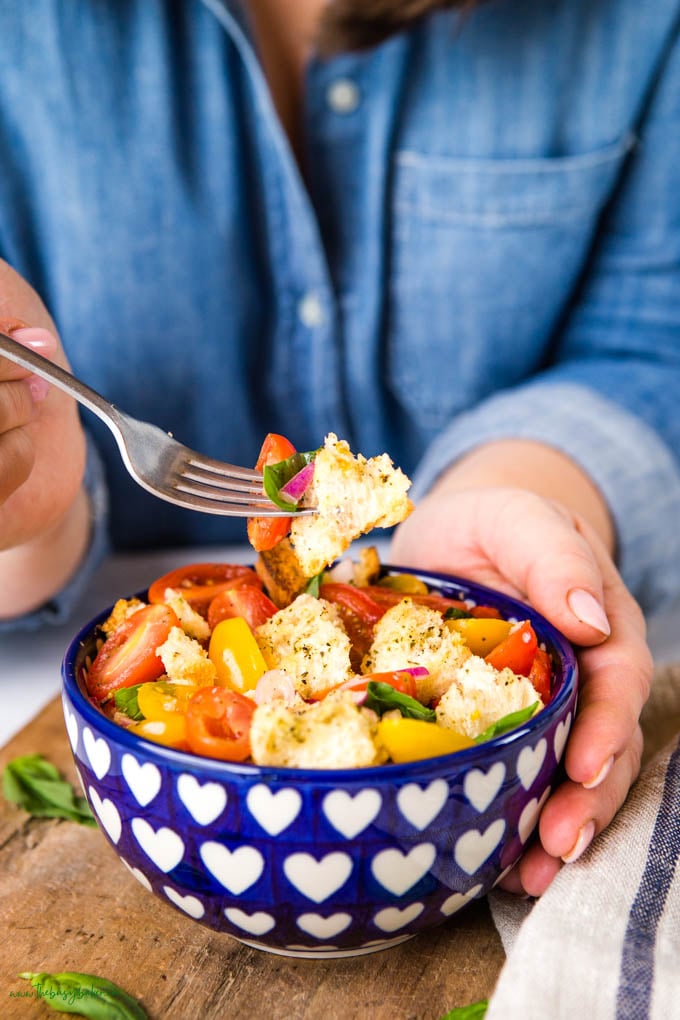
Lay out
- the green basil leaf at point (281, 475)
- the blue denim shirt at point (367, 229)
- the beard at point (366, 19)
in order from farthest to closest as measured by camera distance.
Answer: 1. the blue denim shirt at point (367, 229)
2. the beard at point (366, 19)
3. the green basil leaf at point (281, 475)

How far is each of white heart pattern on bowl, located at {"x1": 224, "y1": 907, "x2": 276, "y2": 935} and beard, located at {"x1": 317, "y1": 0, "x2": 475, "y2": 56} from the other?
1.81 meters

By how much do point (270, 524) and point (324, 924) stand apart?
51 cm

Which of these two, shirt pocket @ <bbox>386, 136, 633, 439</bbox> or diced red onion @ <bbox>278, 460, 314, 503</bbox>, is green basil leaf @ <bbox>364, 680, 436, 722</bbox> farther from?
shirt pocket @ <bbox>386, 136, 633, 439</bbox>

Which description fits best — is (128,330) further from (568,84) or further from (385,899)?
(385,899)

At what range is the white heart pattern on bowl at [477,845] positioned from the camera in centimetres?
99

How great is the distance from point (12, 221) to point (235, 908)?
178 cm

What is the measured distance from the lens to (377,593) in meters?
1.34

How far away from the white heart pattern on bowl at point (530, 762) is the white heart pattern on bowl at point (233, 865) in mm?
285

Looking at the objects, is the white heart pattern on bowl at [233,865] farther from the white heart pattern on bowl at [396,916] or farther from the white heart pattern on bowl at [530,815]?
the white heart pattern on bowl at [530,815]

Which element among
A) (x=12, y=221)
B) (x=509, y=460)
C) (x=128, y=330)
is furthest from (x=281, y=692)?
(x=12, y=221)

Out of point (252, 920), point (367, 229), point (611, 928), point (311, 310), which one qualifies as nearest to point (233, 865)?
point (252, 920)

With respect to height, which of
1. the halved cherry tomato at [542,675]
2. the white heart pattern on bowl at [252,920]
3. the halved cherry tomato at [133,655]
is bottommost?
the white heart pattern on bowl at [252,920]

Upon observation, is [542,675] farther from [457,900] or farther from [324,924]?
[324,924]

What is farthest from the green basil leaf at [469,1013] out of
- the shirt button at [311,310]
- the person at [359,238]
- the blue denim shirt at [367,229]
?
the shirt button at [311,310]
